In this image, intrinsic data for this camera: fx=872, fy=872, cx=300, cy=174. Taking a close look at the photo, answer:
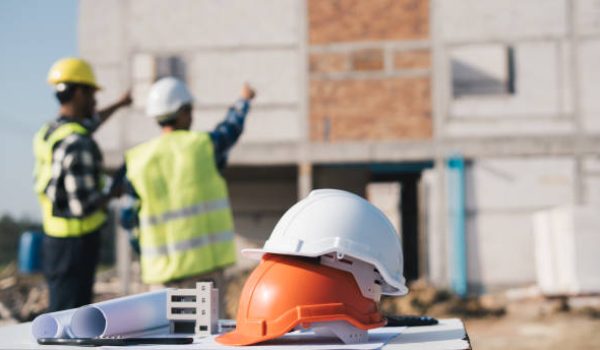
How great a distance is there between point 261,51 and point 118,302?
14.6m

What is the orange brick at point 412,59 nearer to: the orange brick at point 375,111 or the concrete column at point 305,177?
the orange brick at point 375,111

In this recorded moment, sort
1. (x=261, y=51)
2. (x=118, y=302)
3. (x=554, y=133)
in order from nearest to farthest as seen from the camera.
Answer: (x=118, y=302) → (x=554, y=133) → (x=261, y=51)

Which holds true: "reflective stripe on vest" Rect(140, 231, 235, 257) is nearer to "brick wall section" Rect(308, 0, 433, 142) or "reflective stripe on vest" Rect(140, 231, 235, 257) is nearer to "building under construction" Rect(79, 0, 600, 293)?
"building under construction" Rect(79, 0, 600, 293)

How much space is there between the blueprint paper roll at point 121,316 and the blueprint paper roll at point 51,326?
22 millimetres

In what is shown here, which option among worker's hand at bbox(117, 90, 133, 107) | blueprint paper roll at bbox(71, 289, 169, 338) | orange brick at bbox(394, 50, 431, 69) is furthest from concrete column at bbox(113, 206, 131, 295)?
blueprint paper roll at bbox(71, 289, 169, 338)

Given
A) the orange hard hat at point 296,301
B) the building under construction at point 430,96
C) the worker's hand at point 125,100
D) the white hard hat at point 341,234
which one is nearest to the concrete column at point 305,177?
the building under construction at point 430,96

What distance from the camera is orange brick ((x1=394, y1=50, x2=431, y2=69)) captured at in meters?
16.3

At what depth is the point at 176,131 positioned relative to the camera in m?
4.86

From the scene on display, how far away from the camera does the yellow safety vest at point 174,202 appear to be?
4.70 m

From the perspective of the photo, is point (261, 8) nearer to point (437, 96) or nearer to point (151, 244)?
point (437, 96)

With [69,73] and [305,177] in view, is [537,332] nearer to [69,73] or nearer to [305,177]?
[305,177]

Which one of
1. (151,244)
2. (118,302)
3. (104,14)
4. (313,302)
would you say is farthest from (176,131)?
(104,14)

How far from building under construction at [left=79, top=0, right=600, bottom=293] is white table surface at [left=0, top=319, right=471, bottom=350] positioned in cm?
1326

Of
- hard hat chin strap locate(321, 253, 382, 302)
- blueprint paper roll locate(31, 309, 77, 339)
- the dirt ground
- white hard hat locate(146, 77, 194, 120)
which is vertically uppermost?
white hard hat locate(146, 77, 194, 120)
